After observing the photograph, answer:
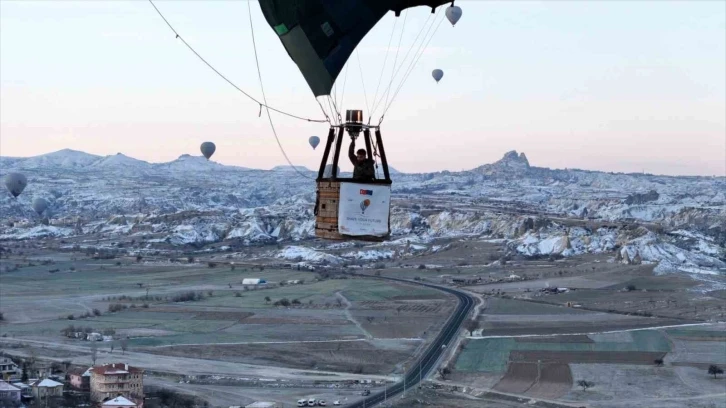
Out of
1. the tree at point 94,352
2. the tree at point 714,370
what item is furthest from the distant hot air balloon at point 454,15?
the tree at point 94,352

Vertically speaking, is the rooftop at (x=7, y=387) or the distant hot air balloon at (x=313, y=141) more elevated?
the distant hot air balloon at (x=313, y=141)

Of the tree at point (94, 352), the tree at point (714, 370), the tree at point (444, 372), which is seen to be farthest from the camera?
the tree at point (94, 352)

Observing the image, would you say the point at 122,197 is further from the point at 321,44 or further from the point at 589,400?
the point at 321,44

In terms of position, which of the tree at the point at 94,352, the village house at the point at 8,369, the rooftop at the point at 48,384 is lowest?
the tree at the point at 94,352

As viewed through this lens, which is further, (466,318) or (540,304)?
(540,304)

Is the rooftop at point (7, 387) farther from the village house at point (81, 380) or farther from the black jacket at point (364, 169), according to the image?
the black jacket at point (364, 169)

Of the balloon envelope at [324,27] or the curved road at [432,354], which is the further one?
the curved road at [432,354]

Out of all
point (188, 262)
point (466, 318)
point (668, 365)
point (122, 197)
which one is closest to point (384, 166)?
point (668, 365)

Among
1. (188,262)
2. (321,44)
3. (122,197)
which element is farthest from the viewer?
(122,197)
